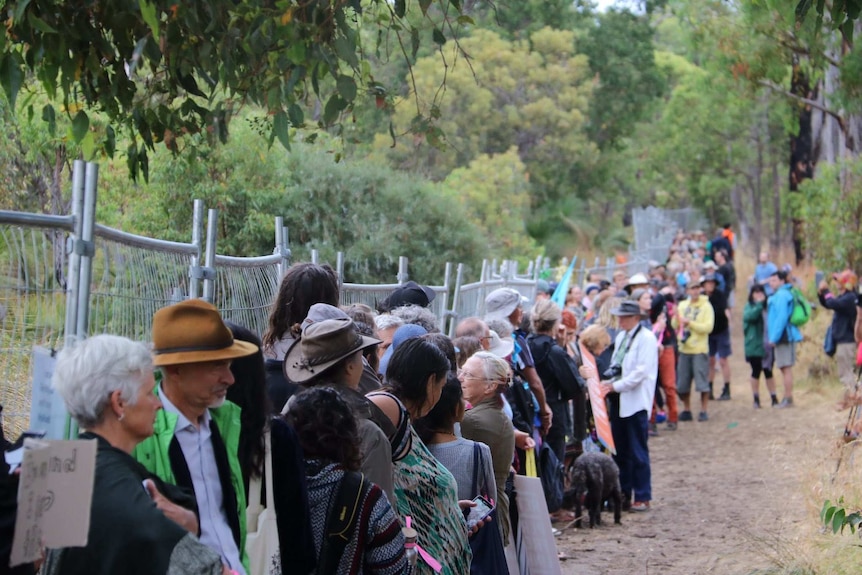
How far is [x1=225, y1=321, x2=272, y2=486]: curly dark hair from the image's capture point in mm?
3961

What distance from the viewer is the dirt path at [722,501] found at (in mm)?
8945

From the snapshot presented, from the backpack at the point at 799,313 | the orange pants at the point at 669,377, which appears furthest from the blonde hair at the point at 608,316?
the backpack at the point at 799,313

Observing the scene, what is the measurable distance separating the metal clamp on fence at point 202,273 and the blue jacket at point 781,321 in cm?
1292

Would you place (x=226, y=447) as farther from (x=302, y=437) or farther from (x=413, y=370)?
(x=413, y=370)

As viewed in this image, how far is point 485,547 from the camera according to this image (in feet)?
18.9

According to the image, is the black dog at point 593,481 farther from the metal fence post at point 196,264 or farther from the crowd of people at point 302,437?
the metal fence post at point 196,264

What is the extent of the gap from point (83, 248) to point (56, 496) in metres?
1.44

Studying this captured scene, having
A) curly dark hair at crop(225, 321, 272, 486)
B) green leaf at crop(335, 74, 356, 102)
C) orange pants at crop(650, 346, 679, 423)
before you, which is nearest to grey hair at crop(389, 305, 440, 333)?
green leaf at crop(335, 74, 356, 102)

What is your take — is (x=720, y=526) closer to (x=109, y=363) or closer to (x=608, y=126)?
(x=109, y=363)

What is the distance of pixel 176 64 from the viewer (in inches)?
233

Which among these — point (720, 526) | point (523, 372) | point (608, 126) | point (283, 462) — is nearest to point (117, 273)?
point (283, 462)

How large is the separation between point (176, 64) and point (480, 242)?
13508 mm

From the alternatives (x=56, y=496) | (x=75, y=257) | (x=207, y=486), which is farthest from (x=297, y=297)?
(x=56, y=496)

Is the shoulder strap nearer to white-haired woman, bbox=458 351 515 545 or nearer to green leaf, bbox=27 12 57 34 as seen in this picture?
green leaf, bbox=27 12 57 34
